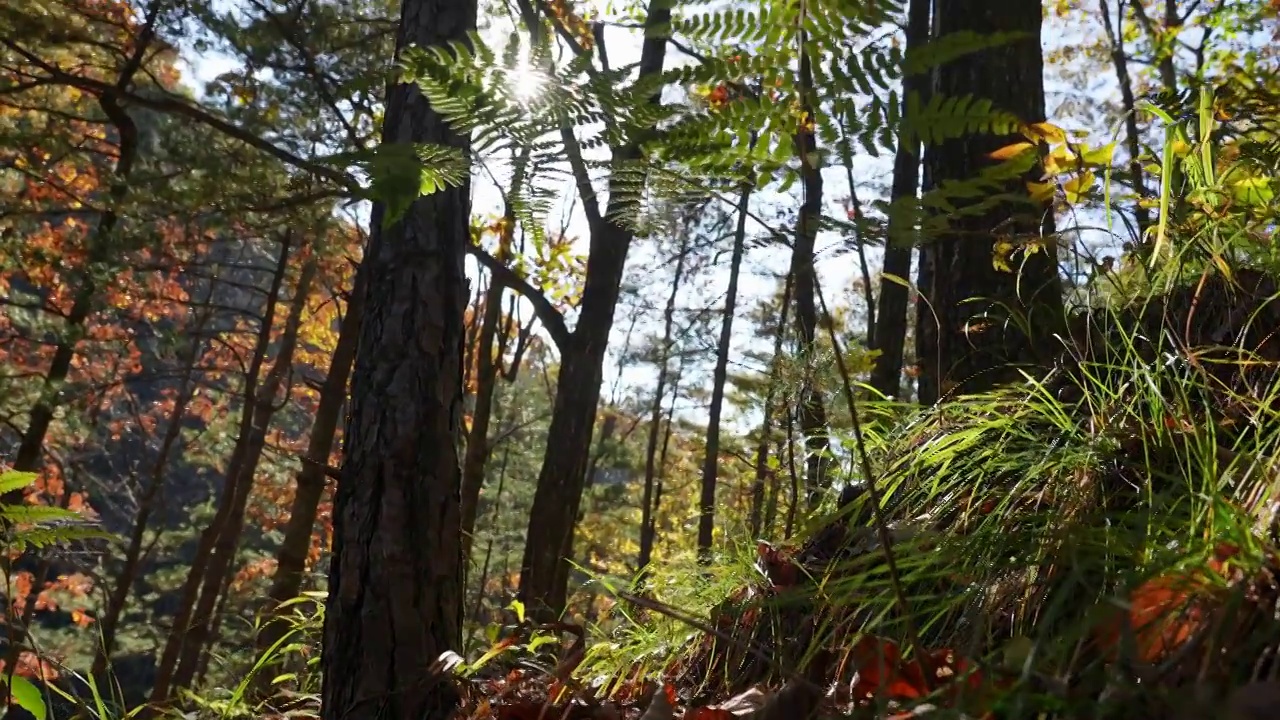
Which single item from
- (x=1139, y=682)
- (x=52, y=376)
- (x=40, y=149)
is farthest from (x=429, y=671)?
(x=40, y=149)

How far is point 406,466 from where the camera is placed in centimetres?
160

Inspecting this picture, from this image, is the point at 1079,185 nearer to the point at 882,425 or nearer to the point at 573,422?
the point at 882,425

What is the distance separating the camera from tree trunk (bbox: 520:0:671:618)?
5301 mm

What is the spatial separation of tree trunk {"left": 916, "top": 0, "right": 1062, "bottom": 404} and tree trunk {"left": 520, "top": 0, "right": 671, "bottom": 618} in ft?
10.5

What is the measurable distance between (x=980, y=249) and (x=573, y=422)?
149 inches

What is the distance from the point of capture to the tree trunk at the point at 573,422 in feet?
17.4

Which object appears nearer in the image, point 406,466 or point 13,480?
point 13,480

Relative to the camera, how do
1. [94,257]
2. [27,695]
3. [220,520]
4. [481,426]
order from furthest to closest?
[220,520] < [481,426] < [94,257] < [27,695]

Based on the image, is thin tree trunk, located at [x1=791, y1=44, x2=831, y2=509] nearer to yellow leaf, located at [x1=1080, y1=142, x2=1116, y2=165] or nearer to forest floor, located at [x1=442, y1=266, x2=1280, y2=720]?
forest floor, located at [x1=442, y1=266, x2=1280, y2=720]

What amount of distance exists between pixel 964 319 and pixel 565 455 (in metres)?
3.77

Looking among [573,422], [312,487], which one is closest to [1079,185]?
[573,422]

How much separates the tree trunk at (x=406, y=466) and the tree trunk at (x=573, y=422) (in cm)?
341

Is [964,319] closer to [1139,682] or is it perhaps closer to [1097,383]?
[1097,383]

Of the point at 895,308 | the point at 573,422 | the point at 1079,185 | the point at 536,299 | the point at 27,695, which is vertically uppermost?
the point at 895,308
